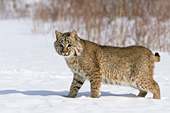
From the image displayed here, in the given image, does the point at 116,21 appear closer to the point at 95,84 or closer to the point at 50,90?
the point at 50,90

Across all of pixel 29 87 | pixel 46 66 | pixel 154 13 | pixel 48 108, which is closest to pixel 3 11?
pixel 154 13

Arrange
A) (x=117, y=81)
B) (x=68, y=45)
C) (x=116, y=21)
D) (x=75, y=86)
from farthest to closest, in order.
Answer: (x=116, y=21) < (x=75, y=86) < (x=117, y=81) < (x=68, y=45)

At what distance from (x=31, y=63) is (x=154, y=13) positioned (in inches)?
158

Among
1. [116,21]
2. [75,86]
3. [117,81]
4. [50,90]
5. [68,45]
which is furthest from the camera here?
[116,21]

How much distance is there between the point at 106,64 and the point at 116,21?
6475 mm

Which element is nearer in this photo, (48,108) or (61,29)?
(48,108)

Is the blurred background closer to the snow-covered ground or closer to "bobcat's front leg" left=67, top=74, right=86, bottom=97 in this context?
the snow-covered ground

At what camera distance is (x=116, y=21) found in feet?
36.3

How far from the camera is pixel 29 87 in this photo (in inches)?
213

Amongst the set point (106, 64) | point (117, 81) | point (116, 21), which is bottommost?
point (117, 81)

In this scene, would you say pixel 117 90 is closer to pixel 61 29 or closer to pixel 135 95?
pixel 135 95

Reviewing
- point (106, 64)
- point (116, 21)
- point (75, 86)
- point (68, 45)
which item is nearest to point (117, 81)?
point (106, 64)

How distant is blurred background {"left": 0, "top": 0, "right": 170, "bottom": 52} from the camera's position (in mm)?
9445

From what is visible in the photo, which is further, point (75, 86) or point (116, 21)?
point (116, 21)
